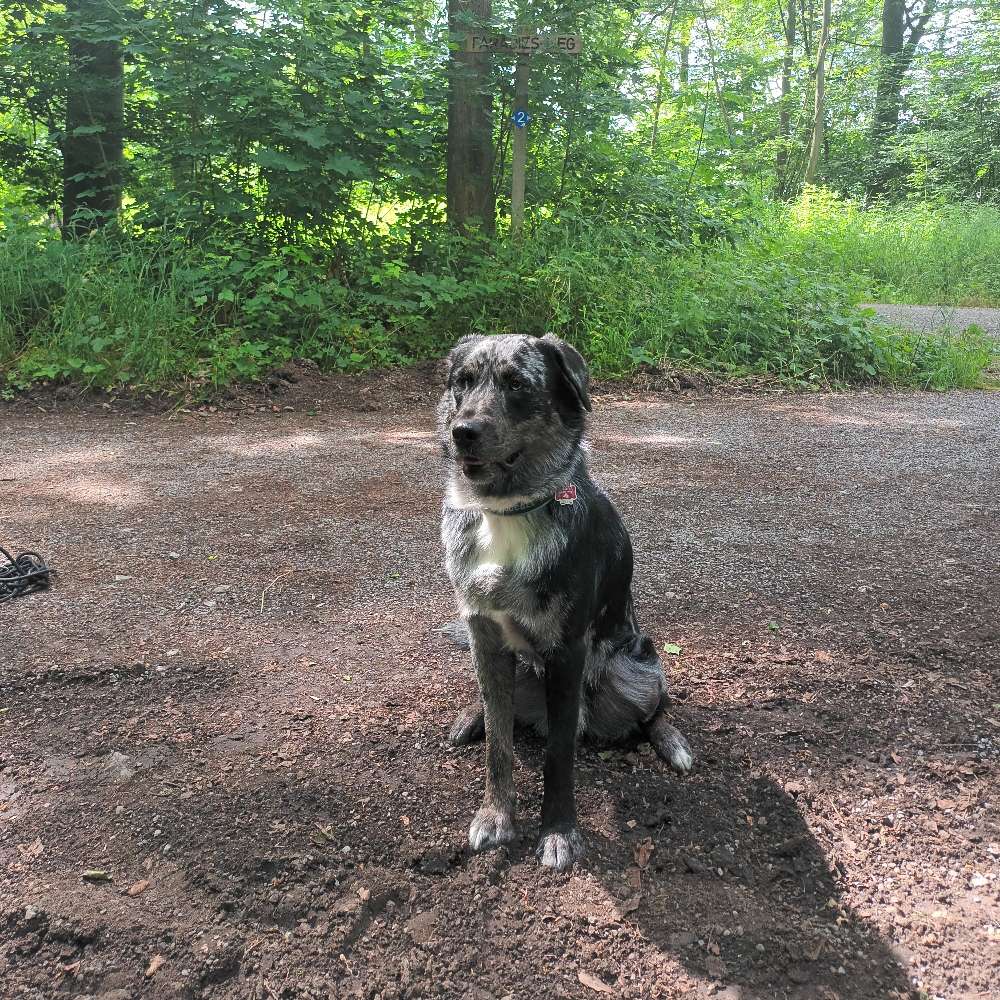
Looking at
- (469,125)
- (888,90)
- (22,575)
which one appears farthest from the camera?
(888,90)

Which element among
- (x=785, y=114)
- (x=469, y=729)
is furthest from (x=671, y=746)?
(x=785, y=114)

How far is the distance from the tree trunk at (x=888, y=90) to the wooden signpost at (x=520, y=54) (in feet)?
68.5

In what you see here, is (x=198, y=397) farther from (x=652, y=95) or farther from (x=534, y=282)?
(x=652, y=95)

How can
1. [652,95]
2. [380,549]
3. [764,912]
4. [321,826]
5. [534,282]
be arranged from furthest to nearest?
1. [652,95]
2. [534,282]
3. [380,549]
4. [321,826]
5. [764,912]

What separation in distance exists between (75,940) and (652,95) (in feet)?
41.4

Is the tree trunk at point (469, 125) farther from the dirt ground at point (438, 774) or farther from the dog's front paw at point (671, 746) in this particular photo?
the dog's front paw at point (671, 746)

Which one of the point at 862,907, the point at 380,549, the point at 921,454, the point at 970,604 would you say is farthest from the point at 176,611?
the point at 921,454

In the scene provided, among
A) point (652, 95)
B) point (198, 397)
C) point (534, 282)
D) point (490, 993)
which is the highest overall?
point (652, 95)

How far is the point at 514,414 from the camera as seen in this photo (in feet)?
7.92

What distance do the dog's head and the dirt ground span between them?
107 centimetres

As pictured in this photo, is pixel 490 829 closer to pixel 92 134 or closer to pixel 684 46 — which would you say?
pixel 92 134

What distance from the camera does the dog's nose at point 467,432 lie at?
7.48ft

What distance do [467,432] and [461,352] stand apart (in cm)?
50

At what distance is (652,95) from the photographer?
38.3 feet
